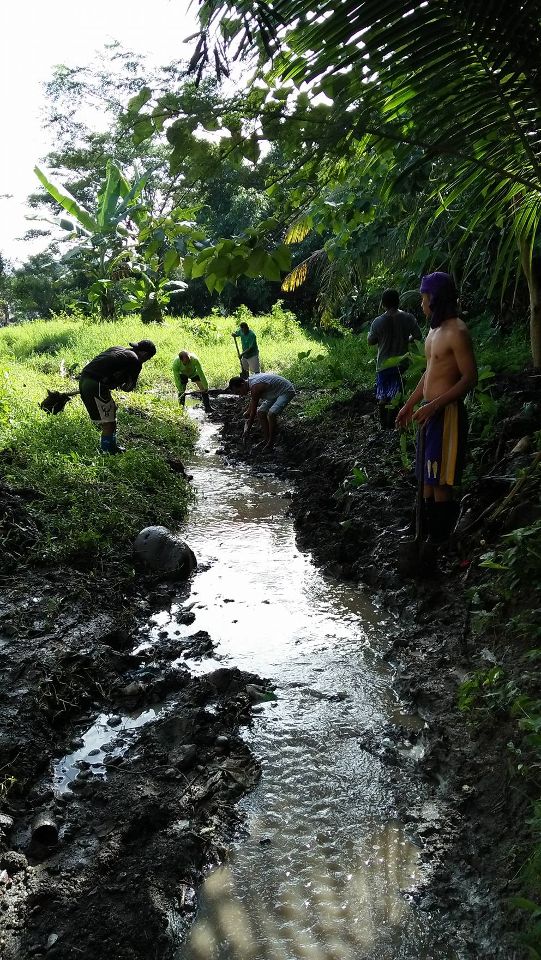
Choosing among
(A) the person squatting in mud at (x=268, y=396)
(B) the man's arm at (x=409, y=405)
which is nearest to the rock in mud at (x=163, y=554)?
(B) the man's arm at (x=409, y=405)

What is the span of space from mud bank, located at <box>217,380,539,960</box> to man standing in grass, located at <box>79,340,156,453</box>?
7.56ft

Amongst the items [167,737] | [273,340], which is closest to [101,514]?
[167,737]

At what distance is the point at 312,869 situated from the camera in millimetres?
2926

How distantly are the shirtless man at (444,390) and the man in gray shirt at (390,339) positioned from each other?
3.01 meters

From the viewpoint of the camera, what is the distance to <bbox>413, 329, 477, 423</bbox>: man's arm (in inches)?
172

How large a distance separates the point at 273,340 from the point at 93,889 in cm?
1890

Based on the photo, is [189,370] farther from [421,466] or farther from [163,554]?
[421,466]

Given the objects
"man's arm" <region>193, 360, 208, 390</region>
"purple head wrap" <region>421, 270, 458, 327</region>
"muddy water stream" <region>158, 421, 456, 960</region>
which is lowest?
"muddy water stream" <region>158, 421, 456, 960</region>

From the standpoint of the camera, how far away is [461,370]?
14.4 ft

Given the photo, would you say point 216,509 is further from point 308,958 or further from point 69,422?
point 308,958

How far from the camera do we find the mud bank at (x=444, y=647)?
2.64 metres

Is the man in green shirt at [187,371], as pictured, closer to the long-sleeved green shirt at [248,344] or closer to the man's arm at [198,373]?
the man's arm at [198,373]

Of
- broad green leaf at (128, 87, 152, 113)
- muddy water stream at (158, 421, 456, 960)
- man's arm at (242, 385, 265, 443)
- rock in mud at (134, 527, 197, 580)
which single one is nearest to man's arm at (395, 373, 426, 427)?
muddy water stream at (158, 421, 456, 960)

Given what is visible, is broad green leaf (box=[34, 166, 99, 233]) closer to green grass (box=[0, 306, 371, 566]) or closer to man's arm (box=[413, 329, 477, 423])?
green grass (box=[0, 306, 371, 566])
